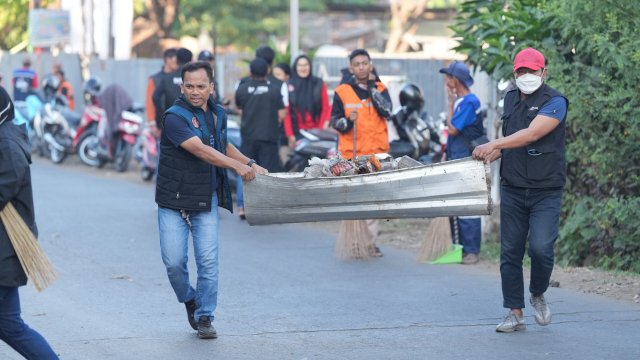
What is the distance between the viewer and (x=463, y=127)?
1089 cm

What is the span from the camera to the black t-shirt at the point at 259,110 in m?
14.4

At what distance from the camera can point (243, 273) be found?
10852 millimetres

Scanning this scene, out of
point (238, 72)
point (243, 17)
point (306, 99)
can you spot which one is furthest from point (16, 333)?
point (243, 17)

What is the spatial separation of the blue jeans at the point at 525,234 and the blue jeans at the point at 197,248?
1.92 metres

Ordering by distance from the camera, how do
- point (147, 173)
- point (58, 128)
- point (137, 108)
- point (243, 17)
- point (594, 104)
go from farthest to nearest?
point (243, 17)
point (58, 128)
point (137, 108)
point (147, 173)
point (594, 104)

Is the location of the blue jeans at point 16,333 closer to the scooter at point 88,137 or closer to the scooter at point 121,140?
the scooter at point 121,140

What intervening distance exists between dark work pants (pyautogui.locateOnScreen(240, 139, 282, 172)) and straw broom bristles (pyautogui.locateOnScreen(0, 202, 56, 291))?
8334mm

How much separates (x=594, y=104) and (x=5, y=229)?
5.74 m

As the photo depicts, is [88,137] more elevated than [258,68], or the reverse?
[258,68]

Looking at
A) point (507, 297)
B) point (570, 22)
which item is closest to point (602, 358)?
point (507, 297)

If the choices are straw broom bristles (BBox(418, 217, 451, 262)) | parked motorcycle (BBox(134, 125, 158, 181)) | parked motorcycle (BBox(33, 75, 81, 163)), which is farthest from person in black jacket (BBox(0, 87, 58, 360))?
parked motorcycle (BBox(33, 75, 81, 163))

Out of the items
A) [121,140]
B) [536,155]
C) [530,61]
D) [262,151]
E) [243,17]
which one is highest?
[530,61]

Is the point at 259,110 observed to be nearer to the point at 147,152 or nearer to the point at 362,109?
the point at 362,109

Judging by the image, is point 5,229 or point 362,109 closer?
point 5,229
